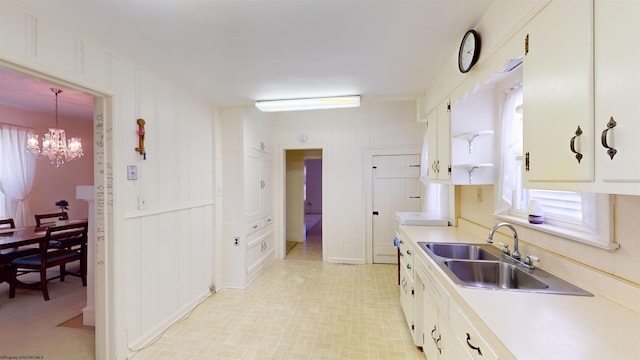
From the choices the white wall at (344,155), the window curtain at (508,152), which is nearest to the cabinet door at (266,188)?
the white wall at (344,155)

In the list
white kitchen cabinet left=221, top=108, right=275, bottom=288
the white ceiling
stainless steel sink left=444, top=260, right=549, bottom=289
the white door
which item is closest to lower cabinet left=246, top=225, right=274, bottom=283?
white kitchen cabinet left=221, top=108, right=275, bottom=288

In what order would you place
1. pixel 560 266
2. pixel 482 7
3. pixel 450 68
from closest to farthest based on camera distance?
pixel 560 266
pixel 482 7
pixel 450 68

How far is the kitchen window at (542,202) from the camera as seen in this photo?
1.12 metres

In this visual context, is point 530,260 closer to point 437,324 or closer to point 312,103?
point 437,324

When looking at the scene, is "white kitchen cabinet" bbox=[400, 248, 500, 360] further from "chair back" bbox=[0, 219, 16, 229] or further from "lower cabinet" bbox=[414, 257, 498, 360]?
"chair back" bbox=[0, 219, 16, 229]

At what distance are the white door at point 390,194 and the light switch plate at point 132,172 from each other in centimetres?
322

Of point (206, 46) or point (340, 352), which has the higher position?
point (206, 46)

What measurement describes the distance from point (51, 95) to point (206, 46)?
9.79 feet

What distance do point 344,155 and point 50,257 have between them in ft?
13.5

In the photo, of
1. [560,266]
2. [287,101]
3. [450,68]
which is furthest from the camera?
[287,101]

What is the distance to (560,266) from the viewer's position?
4.25ft

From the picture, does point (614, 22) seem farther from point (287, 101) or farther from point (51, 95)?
point (51, 95)

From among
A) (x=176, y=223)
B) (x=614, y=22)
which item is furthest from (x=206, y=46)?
(x=614, y=22)

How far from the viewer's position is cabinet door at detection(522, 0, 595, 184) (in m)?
0.84
